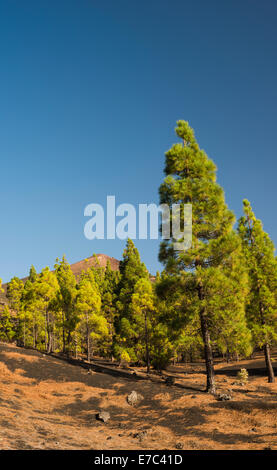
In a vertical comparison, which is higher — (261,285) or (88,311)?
(261,285)

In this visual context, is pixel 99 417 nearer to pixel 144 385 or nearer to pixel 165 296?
pixel 144 385

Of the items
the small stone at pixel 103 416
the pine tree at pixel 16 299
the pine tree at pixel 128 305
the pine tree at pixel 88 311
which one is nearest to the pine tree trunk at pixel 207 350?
the small stone at pixel 103 416

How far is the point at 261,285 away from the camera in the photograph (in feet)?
82.8

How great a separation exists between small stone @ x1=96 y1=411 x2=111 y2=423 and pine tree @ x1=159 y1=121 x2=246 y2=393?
5.22 m

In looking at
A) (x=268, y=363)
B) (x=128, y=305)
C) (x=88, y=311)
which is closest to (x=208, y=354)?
(x=268, y=363)

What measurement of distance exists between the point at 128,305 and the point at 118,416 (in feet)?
53.0

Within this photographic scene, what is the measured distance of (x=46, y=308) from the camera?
3597cm

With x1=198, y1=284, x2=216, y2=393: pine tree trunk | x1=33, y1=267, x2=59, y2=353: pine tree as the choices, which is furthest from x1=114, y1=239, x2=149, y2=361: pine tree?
x1=198, y1=284, x2=216, y2=393: pine tree trunk

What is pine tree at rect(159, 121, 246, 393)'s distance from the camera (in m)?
16.2

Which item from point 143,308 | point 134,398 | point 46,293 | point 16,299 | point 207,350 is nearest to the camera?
point 207,350

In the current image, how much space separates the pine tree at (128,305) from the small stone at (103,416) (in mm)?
14049

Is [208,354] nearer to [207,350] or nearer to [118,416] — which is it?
[207,350]
